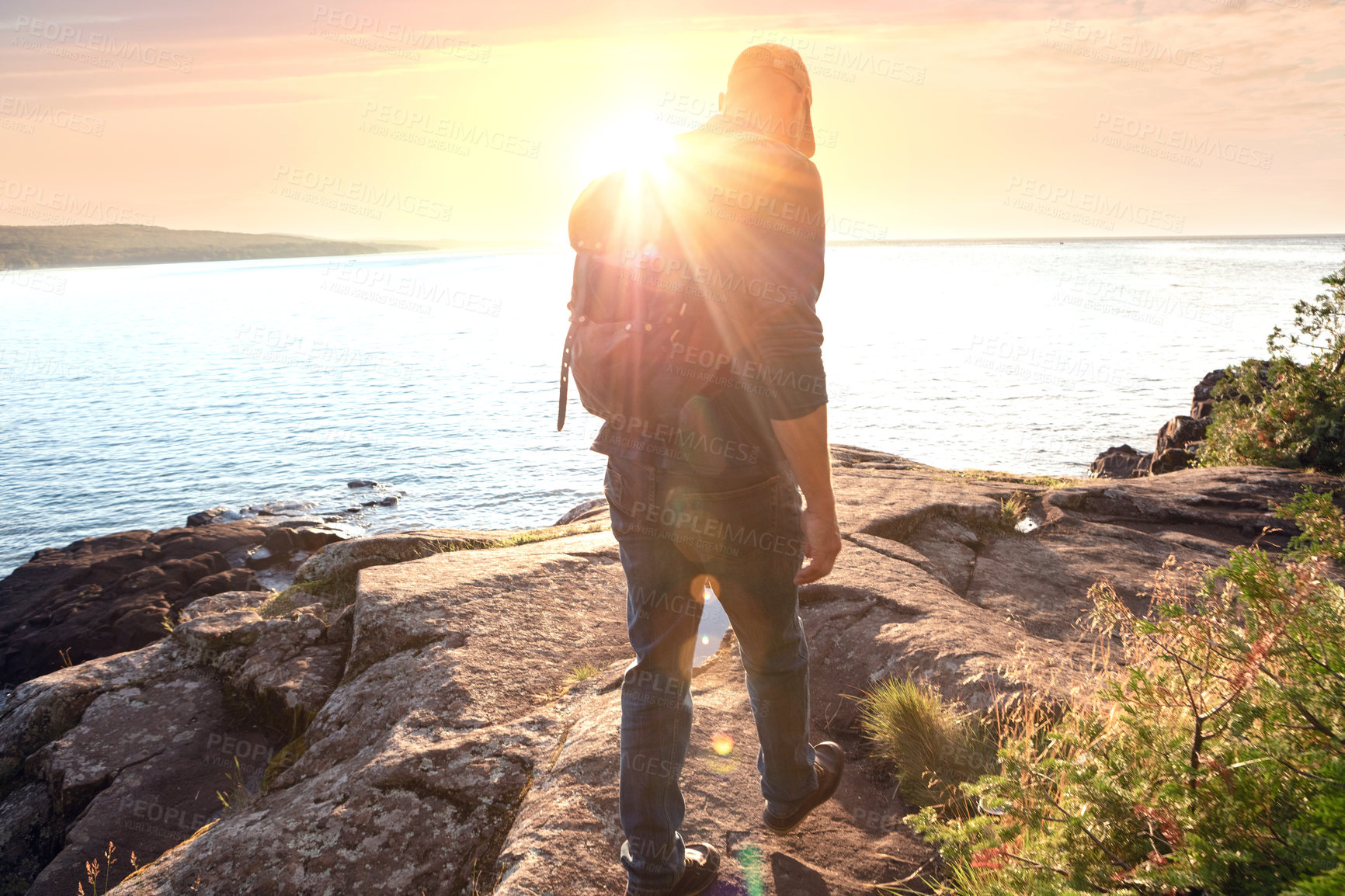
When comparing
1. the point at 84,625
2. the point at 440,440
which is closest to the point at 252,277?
the point at 440,440

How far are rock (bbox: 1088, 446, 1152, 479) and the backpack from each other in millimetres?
16498

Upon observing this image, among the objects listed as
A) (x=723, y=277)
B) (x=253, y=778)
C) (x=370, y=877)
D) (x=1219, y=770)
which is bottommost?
(x=253, y=778)

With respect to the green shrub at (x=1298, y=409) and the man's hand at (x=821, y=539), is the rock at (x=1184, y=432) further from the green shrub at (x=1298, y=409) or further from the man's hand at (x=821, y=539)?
the man's hand at (x=821, y=539)

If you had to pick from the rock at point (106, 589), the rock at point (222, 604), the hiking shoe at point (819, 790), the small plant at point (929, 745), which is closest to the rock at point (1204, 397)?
the small plant at point (929, 745)

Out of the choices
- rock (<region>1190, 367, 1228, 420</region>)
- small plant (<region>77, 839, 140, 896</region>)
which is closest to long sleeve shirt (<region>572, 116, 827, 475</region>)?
small plant (<region>77, 839, 140, 896</region>)

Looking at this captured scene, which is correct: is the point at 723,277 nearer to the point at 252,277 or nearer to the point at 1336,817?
the point at 1336,817

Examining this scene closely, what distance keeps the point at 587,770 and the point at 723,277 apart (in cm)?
241

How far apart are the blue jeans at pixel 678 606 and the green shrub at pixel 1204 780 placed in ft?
2.78

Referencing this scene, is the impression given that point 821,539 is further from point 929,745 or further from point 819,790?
point 929,745

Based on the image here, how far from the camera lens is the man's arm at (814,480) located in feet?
7.20

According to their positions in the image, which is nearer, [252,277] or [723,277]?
[723,277]

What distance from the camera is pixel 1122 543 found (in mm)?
6734

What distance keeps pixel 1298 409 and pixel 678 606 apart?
10.8m

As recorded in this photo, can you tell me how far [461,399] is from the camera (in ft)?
101
